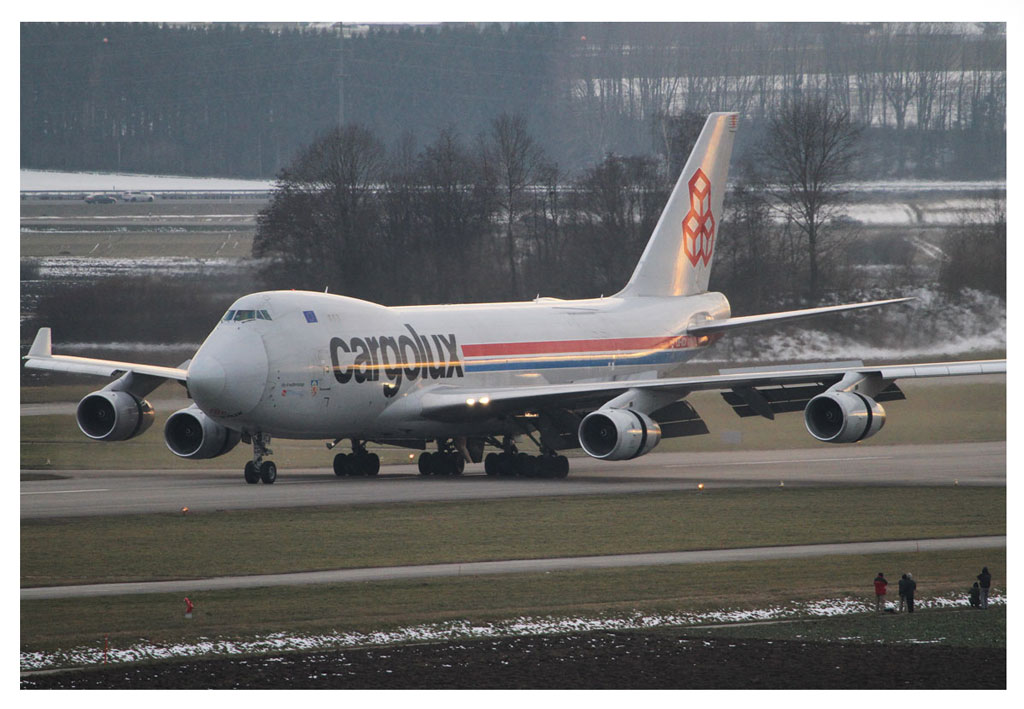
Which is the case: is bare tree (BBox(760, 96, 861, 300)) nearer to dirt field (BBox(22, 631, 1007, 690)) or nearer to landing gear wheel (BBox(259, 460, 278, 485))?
landing gear wheel (BBox(259, 460, 278, 485))

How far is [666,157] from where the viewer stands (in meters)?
72.9

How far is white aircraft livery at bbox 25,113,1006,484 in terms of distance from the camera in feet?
130

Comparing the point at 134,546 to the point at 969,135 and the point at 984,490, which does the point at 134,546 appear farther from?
the point at 969,135

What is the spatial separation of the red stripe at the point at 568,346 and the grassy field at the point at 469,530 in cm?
779

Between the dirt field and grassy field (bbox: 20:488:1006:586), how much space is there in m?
6.47

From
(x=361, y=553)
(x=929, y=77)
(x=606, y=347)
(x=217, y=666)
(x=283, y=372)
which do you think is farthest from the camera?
(x=929, y=77)

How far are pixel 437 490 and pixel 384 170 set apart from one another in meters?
33.2

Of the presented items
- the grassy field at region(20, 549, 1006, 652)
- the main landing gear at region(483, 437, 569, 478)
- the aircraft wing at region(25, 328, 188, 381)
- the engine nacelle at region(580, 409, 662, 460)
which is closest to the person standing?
the grassy field at region(20, 549, 1006, 652)

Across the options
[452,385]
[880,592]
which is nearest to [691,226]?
[452,385]

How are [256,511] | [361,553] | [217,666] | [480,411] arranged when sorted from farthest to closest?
[480,411] < [256,511] < [361,553] < [217,666]

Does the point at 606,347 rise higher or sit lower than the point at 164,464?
higher

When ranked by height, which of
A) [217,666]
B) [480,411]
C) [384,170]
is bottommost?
[217,666]

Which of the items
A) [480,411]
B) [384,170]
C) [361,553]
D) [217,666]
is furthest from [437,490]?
[384,170]

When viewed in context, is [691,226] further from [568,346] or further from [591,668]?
[591,668]
